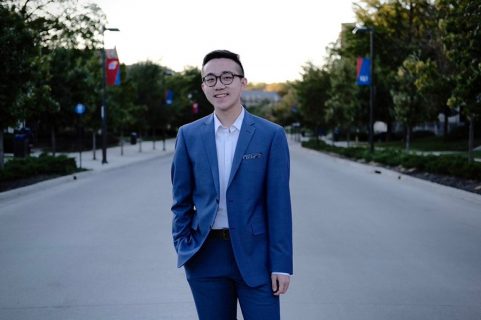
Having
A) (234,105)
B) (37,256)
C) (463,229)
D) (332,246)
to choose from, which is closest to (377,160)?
(463,229)

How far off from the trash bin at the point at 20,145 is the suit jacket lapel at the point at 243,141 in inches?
1125

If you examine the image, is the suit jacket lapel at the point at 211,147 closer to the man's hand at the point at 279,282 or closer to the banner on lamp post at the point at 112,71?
the man's hand at the point at 279,282

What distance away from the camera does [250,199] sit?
2.88m

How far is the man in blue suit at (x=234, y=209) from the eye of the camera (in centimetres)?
285

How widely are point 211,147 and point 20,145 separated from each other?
28.8m

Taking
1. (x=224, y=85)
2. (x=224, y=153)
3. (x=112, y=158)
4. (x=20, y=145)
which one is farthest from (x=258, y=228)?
(x=112, y=158)

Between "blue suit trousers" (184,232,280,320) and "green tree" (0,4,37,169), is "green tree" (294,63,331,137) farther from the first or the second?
"blue suit trousers" (184,232,280,320)

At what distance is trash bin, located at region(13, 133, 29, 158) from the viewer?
29281 mm

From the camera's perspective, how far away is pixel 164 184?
56.6 ft

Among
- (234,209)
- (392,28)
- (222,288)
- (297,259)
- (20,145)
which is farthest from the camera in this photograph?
(392,28)

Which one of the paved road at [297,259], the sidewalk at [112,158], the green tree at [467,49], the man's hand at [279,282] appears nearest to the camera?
the man's hand at [279,282]

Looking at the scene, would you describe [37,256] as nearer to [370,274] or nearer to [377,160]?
[370,274]

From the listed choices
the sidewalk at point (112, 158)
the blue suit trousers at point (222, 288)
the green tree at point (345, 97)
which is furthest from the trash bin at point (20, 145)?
the blue suit trousers at point (222, 288)

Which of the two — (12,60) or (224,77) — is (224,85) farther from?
(12,60)
